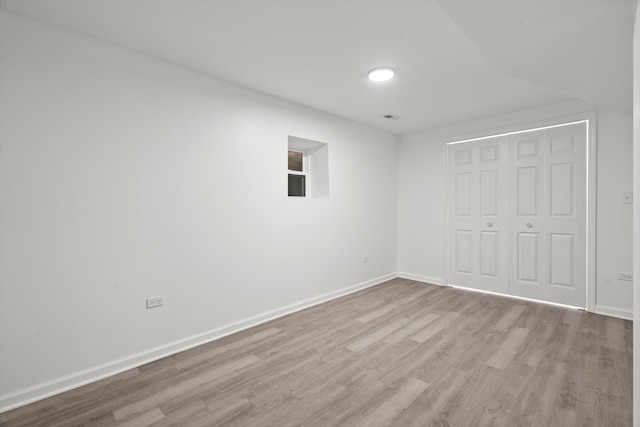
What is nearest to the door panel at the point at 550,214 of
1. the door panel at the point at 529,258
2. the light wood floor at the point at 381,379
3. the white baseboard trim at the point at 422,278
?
the door panel at the point at 529,258

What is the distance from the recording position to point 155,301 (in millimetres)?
2500

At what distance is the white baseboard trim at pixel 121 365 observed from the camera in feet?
6.33

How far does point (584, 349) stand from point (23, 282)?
4.35m

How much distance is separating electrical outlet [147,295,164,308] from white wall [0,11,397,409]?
0.04 metres

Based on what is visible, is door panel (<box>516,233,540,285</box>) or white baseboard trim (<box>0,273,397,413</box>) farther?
door panel (<box>516,233,540,285</box>)

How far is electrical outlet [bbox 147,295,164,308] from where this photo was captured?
2467 mm

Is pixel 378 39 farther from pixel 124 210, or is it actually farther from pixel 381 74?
pixel 124 210

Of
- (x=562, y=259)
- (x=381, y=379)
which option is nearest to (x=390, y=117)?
(x=562, y=259)

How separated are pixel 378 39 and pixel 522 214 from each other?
10.4ft

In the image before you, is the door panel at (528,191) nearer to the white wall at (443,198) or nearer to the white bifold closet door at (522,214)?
the white bifold closet door at (522,214)

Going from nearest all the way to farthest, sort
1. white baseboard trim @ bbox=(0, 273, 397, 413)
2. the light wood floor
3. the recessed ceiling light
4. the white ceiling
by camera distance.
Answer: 1. the white ceiling
2. the light wood floor
3. white baseboard trim @ bbox=(0, 273, 397, 413)
4. the recessed ceiling light

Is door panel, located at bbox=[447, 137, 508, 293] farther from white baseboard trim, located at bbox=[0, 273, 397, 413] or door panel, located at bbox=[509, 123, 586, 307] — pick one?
white baseboard trim, located at bbox=[0, 273, 397, 413]

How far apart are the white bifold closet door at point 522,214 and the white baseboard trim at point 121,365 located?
9.10 feet

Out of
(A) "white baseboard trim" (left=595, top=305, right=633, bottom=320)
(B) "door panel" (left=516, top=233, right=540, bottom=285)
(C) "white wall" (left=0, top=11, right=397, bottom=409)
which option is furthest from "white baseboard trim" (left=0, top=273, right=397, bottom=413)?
(A) "white baseboard trim" (left=595, top=305, right=633, bottom=320)
